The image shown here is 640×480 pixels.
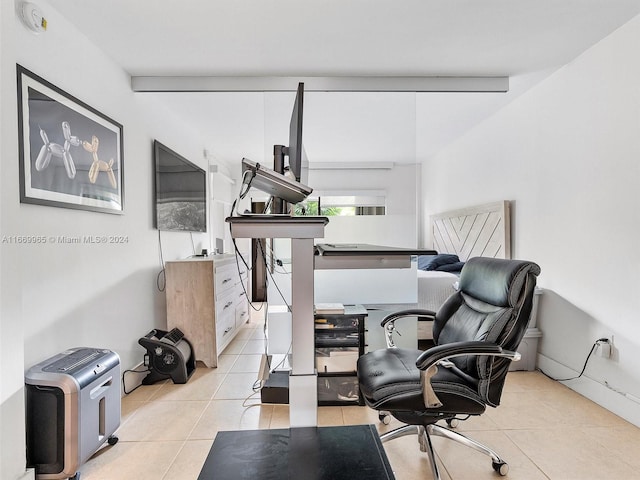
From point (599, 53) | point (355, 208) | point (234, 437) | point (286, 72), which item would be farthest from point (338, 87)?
point (234, 437)

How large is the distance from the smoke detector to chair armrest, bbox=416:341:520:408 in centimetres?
246

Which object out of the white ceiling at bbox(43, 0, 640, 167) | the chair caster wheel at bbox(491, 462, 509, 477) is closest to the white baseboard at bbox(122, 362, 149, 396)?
the white ceiling at bbox(43, 0, 640, 167)

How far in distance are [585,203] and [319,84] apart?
218 cm

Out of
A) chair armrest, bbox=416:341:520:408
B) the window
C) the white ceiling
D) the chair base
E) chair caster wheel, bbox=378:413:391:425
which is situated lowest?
chair caster wheel, bbox=378:413:391:425

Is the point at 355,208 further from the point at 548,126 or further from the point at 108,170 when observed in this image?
the point at 108,170

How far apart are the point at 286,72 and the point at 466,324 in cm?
224

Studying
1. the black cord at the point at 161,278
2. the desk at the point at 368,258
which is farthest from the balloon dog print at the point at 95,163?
the desk at the point at 368,258

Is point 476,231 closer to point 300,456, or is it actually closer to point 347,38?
point 347,38

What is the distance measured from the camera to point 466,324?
1845 millimetres

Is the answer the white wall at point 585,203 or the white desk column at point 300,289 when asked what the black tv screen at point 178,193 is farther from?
the white wall at point 585,203

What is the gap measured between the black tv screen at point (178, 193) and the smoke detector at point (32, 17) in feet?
4.63

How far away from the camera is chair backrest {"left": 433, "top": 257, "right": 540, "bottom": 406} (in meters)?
1.55

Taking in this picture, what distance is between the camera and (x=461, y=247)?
13.8 ft

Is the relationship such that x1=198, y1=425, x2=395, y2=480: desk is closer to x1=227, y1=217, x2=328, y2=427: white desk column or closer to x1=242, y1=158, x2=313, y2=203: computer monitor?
x1=227, y1=217, x2=328, y2=427: white desk column
